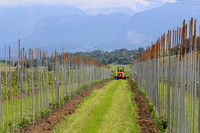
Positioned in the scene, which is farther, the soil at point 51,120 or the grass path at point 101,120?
the grass path at point 101,120

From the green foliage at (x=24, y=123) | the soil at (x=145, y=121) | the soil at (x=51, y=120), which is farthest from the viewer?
the soil at (x=145, y=121)

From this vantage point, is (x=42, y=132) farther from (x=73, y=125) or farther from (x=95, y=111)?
(x=95, y=111)

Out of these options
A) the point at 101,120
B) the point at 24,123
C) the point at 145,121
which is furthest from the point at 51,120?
the point at 145,121

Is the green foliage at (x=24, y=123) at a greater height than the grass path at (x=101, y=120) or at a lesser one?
greater

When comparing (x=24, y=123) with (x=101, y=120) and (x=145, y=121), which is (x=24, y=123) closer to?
(x=101, y=120)

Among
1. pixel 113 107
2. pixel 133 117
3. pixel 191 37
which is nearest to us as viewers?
pixel 191 37

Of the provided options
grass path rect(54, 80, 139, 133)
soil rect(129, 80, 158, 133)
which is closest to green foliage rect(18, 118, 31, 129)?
grass path rect(54, 80, 139, 133)

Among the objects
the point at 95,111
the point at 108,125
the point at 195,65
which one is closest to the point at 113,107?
the point at 95,111

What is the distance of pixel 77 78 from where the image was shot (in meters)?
18.2

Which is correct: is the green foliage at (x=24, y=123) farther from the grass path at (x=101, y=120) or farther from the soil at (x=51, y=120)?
the grass path at (x=101, y=120)

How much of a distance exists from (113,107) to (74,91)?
400cm

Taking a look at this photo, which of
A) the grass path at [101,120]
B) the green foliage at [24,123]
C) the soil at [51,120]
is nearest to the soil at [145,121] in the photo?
the grass path at [101,120]

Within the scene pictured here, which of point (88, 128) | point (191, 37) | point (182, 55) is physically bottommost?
point (88, 128)

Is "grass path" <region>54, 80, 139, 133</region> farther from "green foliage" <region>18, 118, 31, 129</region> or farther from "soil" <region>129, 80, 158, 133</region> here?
"green foliage" <region>18, 118, 31, 129</region>
